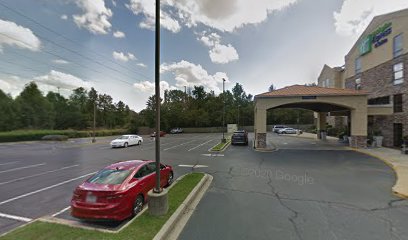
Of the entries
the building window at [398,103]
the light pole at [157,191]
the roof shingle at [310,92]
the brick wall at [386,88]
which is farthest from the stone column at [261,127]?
the light pole at [157,191]

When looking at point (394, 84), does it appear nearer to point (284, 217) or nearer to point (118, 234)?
point (284, 217)

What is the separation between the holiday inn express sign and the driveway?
17.3 m

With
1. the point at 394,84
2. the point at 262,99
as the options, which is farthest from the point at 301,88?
the point at 394,84

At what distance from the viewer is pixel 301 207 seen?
6.27 meters

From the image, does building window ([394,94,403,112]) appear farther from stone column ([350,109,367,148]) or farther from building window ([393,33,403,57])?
building window ([393,33,403,57])

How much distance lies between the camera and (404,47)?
1842 cm

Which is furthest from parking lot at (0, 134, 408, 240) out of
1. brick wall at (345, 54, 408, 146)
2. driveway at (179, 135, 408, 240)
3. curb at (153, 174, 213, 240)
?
brick wall at (345, 54, 408, 146)

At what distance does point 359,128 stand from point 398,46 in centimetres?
858

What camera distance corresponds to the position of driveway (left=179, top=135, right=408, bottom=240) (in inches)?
189

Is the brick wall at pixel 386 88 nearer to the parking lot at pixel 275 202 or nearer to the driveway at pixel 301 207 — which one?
the parking lot at pixel 275 202

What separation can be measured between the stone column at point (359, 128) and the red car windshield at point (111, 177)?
2079cm

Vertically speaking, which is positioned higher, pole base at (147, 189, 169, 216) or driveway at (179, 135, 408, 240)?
pole base at (147, 189, 169, 216)

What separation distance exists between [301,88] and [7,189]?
76.0ft

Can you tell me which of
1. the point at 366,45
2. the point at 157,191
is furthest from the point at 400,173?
the point at 366,45
